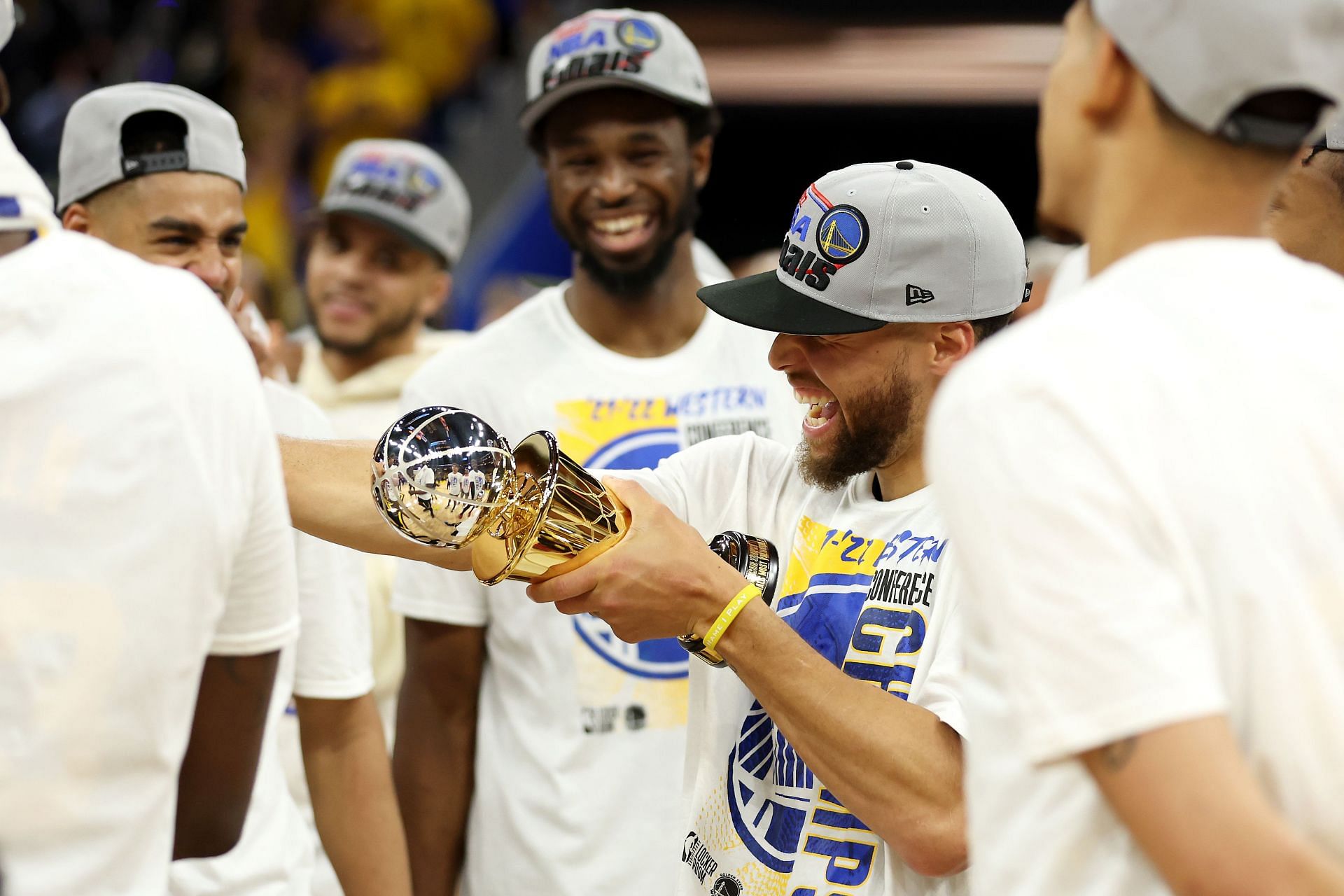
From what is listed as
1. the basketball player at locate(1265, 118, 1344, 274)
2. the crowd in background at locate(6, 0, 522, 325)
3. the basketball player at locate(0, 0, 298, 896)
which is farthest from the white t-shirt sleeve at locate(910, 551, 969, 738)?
the crowd in background at locate(6, 0, 522, 325)

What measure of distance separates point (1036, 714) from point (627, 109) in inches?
100

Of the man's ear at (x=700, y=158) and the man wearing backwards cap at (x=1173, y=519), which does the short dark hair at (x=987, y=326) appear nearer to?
the man wearing backwards cap at (x=1173, y=519)

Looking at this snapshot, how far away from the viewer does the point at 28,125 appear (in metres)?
9.92

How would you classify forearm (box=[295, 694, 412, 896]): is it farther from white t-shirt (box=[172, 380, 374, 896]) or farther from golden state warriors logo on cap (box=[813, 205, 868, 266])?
golden state warriors logo on cap (box=[813, 205, 868, 266])

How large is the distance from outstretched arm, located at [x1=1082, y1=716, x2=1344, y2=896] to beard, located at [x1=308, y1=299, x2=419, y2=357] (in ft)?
13.1

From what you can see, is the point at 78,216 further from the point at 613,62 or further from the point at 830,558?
the point at 830,558

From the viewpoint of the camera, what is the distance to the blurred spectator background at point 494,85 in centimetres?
997

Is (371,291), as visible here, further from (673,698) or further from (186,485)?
(186,485)

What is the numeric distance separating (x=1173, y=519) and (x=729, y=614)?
2.85 ft

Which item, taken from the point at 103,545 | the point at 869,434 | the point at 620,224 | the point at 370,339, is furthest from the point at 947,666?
the point at 370,339

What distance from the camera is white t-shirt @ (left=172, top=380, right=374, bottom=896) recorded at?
2.57m

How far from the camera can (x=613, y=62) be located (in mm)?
3404

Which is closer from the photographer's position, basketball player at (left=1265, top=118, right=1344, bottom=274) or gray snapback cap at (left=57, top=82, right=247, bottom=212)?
basketball player at (left=1265, top=118, right=1344, bottom=274)

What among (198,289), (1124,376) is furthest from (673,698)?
(1124,376)
